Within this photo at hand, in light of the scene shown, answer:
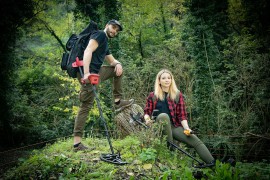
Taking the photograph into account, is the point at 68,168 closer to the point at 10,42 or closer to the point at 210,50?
the point at 210,50

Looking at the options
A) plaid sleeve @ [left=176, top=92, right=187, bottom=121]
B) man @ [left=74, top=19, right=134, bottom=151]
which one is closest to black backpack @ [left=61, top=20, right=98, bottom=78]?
man @ [left=74, top=19, right=134, bottom=151]

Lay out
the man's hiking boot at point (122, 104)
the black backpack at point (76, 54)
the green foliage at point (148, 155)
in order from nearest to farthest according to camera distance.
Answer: the green foliage at point (148, 155), the black backpack at point (76, 54), the man's hiking boot at point (122, 104)

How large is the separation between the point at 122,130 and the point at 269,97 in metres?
6.00

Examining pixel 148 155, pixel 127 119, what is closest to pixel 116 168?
pixel 148 155

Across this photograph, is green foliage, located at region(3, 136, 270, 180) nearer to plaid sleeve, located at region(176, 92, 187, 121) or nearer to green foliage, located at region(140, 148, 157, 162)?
green foliage, located at region(140, 148, 157, 162)

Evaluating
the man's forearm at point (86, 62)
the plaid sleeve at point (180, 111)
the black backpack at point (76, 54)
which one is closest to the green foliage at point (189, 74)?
the plaid sleeve at point (180, 111)

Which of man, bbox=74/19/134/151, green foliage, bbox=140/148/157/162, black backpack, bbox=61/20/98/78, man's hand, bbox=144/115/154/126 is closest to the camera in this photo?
green foliage, bbox=140/148/157/162

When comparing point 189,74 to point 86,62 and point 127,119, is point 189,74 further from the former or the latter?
point 86,62

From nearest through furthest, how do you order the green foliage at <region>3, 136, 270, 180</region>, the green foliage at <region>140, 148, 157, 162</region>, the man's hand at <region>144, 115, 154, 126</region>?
the green foliage at <region>3, 136, 270, 180</region>, the green foliage at <region>140, 148, 157, 162</region>, the man's hand at <region>144, 115, 154, 126</region>

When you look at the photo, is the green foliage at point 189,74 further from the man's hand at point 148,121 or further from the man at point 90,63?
the man at point 90,63

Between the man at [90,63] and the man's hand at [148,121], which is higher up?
the man at [90,63]

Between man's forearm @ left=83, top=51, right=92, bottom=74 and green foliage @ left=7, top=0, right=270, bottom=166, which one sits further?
green foliage @ left=7, top=0, right=270, bottom=166

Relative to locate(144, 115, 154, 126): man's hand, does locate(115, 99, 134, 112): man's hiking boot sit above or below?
above

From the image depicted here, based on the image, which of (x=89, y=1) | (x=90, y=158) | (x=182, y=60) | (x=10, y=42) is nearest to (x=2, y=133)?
(x=10, y=42)
